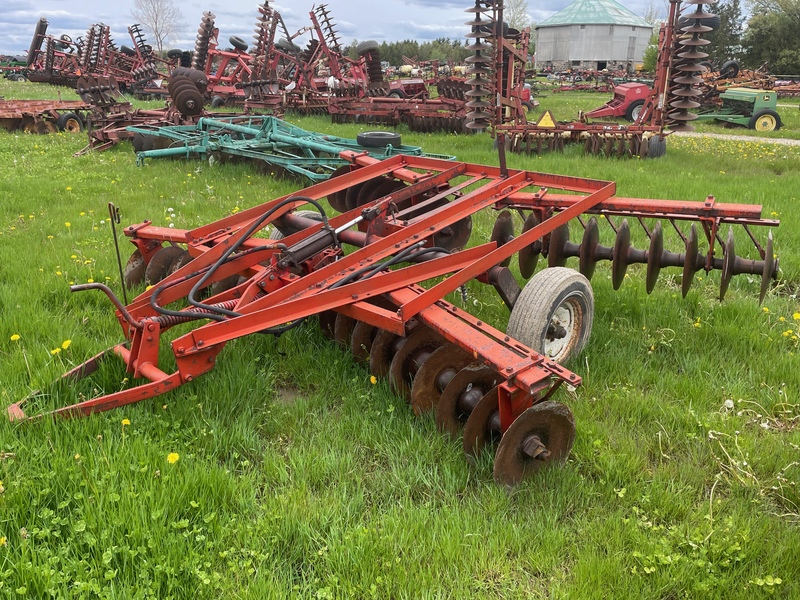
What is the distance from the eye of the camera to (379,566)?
2.20m

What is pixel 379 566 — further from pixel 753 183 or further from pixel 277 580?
pixel 753 183

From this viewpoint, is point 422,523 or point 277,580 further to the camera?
point 422,523

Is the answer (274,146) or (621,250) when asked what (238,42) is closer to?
(274,146)

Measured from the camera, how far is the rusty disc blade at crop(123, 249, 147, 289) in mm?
4473

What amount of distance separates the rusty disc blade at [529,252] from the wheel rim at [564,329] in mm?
833

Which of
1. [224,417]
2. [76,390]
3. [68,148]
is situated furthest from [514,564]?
[68,148]

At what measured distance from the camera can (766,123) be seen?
1736 cm

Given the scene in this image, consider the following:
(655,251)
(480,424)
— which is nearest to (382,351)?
(480,424)

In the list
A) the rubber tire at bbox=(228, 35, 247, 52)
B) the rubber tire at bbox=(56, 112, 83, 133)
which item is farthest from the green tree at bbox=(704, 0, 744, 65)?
the rubber tire at bbox=(56, 112, 83, 133)

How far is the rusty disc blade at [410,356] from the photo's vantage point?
10.3ft

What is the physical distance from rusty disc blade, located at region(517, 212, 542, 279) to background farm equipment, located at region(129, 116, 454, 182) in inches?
127

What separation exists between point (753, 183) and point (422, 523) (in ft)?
25.7

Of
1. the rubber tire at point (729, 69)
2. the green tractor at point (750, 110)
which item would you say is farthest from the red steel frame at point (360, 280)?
the rubber tire at point (729, 69)

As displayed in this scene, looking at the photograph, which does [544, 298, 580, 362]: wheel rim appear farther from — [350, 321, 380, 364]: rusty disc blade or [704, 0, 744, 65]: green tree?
[704, 0, 744, 65]: green tree
